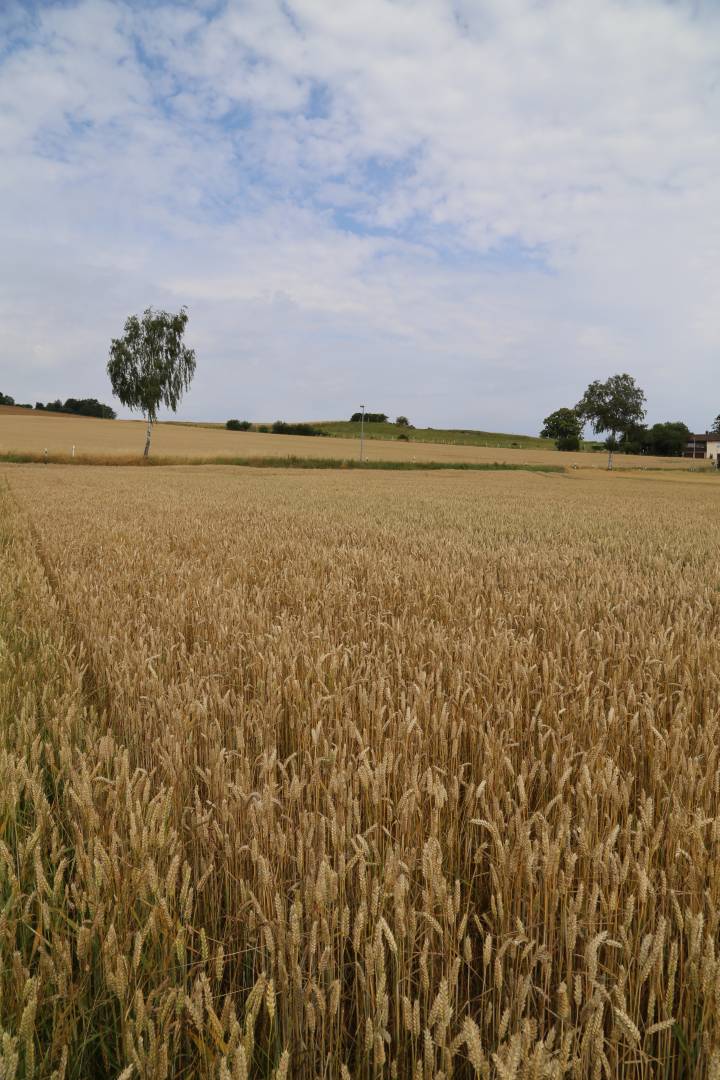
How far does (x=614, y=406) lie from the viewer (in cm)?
8681

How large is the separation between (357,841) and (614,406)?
308ft

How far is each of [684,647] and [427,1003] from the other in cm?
284

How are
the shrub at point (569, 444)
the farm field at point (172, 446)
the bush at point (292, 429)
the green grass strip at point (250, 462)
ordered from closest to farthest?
the green grass strip at point (250, 462) < the farm field at point (172, 446) < the bush at point (292, 429) < the shrub at point (569, 444)

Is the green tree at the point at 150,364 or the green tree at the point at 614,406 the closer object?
the green tree at the point at 150,364

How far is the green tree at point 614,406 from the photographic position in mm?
86500

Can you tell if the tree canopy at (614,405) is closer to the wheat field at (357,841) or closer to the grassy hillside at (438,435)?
the grassy hillside at (438,435)

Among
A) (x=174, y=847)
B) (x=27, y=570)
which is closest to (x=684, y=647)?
(x=174, y=847)

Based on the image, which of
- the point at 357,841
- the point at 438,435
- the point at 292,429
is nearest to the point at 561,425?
the point at 438,435

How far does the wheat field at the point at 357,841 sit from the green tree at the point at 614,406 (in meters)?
89.3

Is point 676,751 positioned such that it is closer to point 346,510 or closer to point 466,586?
point 466,586

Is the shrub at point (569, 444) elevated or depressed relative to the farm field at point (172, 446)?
elevated

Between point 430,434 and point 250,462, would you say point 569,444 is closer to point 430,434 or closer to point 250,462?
point 430,434

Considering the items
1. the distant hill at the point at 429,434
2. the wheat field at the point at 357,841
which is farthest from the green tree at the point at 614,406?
the wheat field at the point at 357,841

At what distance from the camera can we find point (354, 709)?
8.36 feet
